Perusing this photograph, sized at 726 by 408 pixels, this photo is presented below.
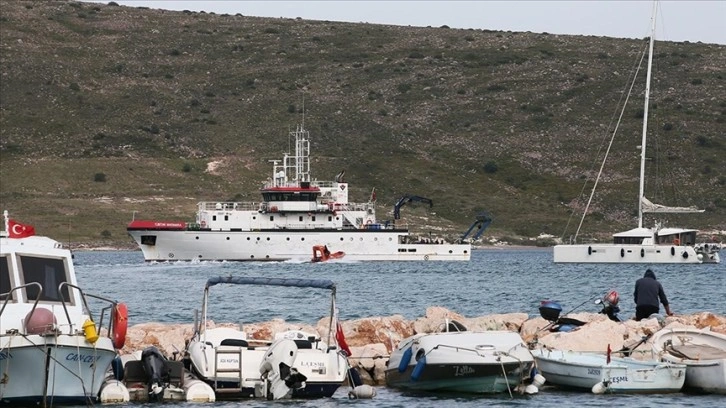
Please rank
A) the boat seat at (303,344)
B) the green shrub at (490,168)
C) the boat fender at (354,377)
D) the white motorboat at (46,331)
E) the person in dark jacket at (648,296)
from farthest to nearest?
the green shrub at (490,168), the person in dark jacket at (648,296), the boat fender at (354,377), the boat seat at (303,344), the white motorboat at (46,331)

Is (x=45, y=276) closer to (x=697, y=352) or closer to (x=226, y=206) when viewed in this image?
(x=697, y=352)

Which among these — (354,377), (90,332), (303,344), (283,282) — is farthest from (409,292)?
(90,332)

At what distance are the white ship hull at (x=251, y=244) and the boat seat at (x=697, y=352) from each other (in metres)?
73.0

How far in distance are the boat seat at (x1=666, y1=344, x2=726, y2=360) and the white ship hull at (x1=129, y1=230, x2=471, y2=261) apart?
73036 mm

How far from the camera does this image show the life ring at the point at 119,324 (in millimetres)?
25094

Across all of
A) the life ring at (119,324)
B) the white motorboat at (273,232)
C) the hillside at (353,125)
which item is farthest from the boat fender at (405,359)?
the hillside at (353,125)

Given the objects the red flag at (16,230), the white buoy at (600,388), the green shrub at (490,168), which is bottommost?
the white buoy at (600,388)

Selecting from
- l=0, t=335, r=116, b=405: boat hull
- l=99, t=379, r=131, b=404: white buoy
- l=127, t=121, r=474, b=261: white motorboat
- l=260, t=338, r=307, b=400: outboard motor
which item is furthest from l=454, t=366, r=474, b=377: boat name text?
l=127, t=121, r=474, b=261: white motorboat

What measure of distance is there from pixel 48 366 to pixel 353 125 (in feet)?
453

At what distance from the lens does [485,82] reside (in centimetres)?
18075

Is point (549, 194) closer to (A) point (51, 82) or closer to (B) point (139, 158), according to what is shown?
(B) point (139, 158)

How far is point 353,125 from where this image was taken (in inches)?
6348

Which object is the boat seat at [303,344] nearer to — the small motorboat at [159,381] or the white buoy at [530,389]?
the small motorboat at [159,381]

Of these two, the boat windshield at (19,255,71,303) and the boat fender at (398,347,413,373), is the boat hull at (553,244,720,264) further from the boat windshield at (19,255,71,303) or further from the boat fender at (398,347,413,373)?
the boat windshield at (19,255,71,303)
